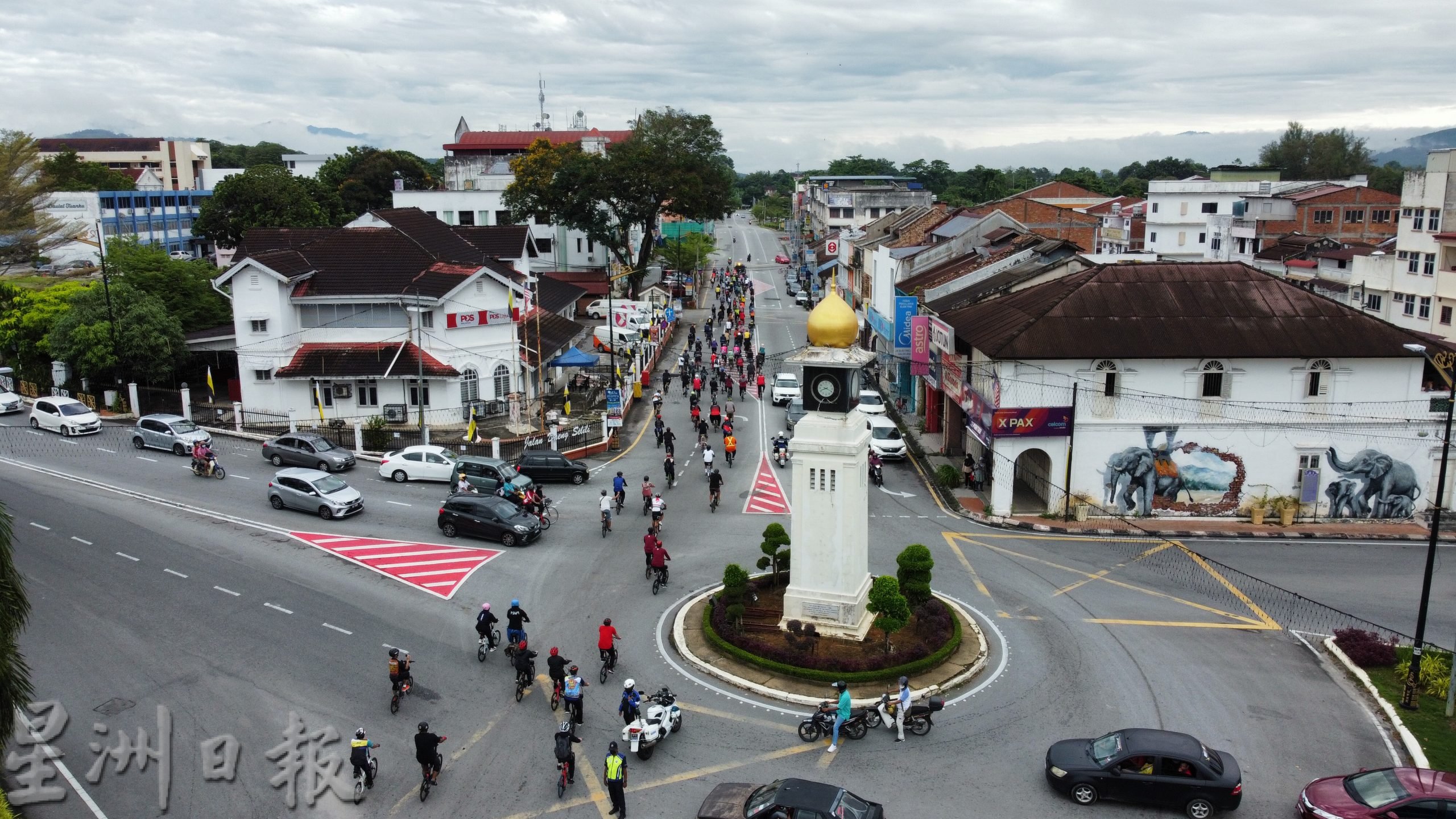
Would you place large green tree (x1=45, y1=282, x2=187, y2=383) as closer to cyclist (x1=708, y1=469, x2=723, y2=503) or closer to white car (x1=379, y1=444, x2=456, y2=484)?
white car (x1=379, y1=444, x2=456, y2=484)

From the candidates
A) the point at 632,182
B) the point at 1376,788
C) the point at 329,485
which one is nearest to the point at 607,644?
the point at 1376,788

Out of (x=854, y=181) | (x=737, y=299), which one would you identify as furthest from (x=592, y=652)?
(x=854, y=181)

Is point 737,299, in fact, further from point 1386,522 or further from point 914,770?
point 914,770

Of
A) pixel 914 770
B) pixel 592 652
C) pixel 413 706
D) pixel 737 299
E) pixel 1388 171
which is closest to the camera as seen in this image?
pixel 914 770

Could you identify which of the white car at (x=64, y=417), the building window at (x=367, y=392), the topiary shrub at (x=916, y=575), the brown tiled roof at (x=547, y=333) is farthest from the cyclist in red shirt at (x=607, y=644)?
the white car at (x=64, y=417)

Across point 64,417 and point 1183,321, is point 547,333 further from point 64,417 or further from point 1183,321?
point 1183,321

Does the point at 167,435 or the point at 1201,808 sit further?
the point at 167,435

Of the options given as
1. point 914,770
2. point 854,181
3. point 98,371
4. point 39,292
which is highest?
point 854,181
